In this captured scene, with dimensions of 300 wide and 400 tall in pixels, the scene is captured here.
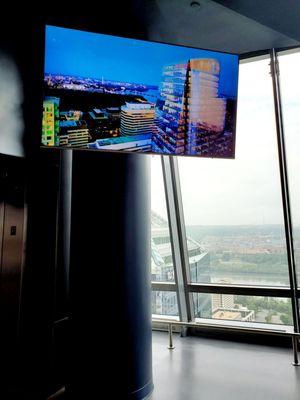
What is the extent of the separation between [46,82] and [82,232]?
1.48 meters

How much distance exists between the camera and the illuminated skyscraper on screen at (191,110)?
2.81 metres

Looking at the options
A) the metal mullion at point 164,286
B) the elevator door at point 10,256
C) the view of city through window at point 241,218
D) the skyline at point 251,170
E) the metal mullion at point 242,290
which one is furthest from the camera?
the metal mullion at point 164,286

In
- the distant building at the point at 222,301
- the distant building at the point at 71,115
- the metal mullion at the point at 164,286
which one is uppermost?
the distant building at the point at 71,115

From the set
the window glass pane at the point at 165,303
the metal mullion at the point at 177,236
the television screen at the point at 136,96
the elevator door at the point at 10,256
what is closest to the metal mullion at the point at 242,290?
the metal mullion at the point at 177,236

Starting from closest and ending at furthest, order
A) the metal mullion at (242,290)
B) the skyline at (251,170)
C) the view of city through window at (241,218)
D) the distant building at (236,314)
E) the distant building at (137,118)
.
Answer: the distant building at (137,118), the skyline at (251,170), the view of city through window at (241,218), the metal mullion at (242,290), the distant building at (236,314)

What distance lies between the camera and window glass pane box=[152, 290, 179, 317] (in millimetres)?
5699

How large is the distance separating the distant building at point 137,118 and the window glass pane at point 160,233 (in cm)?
290

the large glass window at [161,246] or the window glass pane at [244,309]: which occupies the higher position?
the large glass window at [161,246]

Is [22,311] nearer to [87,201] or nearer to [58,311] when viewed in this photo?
[58,311]

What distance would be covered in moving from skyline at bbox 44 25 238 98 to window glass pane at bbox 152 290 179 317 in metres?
4.12

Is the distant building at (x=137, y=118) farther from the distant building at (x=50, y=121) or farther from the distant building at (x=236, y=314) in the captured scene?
the distant building at (x=236, y=314)

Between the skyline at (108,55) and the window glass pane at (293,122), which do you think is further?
the window glass pane at (293,122)

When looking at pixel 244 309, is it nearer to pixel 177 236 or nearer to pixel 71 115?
pixel 177 236

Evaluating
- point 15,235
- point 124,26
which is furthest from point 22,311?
point 124,26
